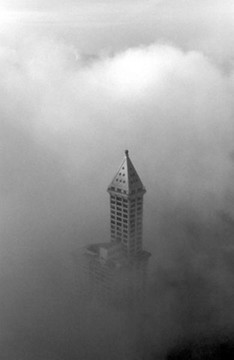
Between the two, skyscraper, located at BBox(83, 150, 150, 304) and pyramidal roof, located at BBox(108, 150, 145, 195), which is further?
skyscraper, located at BBox(83, 150, 150, 304)

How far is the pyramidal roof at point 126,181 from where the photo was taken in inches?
1289

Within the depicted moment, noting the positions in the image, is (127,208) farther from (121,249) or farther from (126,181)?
(121,249)

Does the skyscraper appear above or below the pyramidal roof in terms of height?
below

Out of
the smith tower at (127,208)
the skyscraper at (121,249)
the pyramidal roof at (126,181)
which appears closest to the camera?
the pyramidal roof at (126,181)

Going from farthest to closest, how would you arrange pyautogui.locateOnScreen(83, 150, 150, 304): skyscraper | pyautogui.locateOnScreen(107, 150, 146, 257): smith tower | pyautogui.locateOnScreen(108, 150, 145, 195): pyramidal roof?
pyautogui.locateOnScreen(83, 150, 150, 304): skyscraper, pyautogui.locateOnScreen(107, 150, 146, 257): smith tower, pyautogui.locateOnScreen(108, 150, 145, 195): pyramidal roof

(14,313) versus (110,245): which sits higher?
(110,245)

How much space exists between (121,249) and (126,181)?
5466mm

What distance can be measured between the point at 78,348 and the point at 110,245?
867 centimetres

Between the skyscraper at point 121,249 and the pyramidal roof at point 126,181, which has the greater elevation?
the pyramidal roof at point 126,181

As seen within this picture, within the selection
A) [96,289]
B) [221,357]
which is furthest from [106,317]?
[221,357]

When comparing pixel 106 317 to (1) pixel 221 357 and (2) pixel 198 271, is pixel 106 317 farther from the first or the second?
(2) pixel 198 271

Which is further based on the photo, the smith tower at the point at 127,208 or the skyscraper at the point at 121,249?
the skyscraper at the point at 121,249

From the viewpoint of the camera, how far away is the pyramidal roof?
3275 cm

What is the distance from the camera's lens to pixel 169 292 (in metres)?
43.2
